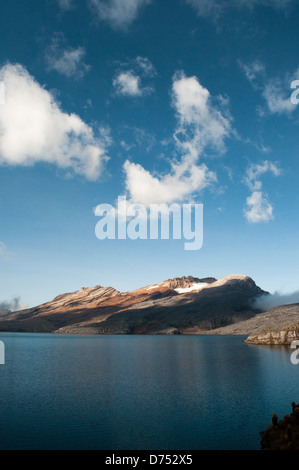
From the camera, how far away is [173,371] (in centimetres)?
7225

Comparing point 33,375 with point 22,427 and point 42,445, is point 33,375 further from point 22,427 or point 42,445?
point 42,445

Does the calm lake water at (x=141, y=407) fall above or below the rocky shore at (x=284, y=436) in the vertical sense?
below

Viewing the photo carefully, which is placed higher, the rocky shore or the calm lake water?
the rocky shore

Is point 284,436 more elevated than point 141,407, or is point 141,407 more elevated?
point 284,436

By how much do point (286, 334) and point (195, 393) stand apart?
387 ft

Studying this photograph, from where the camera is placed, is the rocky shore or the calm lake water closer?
the rocky shore

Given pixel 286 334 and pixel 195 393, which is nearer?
pixel 195 393

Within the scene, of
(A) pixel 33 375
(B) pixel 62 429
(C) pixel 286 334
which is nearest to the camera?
(B) pixel 62 429

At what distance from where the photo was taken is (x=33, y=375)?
65.9 m

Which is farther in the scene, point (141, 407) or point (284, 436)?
point (141, 407)

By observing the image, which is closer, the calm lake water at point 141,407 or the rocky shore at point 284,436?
the rocky shore at point 284,436
